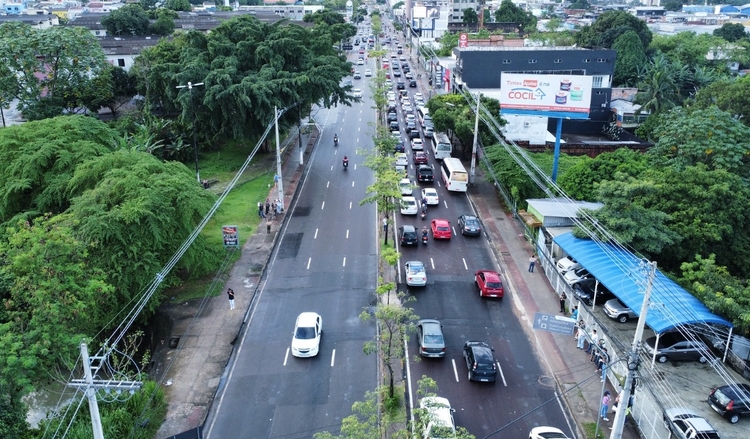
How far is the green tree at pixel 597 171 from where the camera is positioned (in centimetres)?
3691

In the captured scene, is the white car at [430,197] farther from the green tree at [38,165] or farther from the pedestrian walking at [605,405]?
the pedestrian walking at [605,405]

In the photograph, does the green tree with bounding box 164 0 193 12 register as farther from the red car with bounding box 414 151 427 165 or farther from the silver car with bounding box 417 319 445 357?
the silver car with bounding box 417 319 445 357

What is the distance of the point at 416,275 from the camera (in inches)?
1220

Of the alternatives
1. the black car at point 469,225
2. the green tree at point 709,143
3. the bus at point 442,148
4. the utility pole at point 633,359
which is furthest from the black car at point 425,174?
the utility pole at point 633,359

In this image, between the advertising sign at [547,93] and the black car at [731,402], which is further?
the advertising sign at [547,93]

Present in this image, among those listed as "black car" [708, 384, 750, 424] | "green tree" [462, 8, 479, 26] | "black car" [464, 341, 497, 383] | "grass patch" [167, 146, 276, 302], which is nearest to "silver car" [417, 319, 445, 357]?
"black car" [464, 341, 497, 383]

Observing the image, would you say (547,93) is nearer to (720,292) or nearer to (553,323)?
(720,292)

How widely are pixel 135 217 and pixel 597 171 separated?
2719 centimetres

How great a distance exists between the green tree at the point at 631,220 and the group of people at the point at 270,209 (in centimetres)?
2018

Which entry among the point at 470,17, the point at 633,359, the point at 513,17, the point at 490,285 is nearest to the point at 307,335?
the point at 490,285

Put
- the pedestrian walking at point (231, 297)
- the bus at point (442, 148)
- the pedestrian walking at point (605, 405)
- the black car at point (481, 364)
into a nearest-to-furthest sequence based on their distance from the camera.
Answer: the pedestrian walking at point (605, 405)
the black car at point (481, 364)
the pedestrian walking at point (231, 297)
the bus at point (442, 148)

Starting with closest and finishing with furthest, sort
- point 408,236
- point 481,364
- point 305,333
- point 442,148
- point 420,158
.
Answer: point 481,364, point 305,333, point 408,236, point 420,158, point 442,148

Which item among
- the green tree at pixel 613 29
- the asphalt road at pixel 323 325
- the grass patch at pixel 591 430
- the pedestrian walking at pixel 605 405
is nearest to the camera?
the grass patch at pixel 591 430

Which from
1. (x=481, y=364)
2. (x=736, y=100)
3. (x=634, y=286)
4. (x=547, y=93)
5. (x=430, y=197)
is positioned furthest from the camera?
(x=736, y=100)
